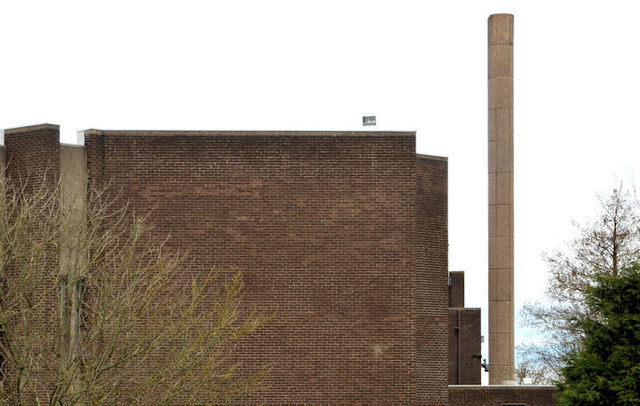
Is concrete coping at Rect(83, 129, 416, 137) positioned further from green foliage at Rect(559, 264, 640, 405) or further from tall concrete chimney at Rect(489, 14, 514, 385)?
tall concrete chimney at Rect(489, 14, 514, 385)

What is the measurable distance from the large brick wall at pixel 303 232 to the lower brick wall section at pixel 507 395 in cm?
714

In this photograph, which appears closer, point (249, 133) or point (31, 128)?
point (31, 128)

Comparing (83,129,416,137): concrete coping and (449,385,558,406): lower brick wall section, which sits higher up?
(83,129,416,137): concrete coping

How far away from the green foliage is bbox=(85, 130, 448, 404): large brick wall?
753 centimetres

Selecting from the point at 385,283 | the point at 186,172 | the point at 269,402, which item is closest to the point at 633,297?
the point at 385,283

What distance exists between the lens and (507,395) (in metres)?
35.5

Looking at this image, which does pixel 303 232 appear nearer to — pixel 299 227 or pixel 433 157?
pixel 299 227

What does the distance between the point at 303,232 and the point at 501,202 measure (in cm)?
1283

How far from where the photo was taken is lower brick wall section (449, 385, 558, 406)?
35.2 m

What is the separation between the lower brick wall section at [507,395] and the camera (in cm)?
3519

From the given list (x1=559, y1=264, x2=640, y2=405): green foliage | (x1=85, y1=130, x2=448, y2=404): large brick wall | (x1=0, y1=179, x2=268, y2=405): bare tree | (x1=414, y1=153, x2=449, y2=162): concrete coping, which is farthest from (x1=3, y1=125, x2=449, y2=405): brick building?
(x1=559, y1=264, x2=640, y2=405): green foliage

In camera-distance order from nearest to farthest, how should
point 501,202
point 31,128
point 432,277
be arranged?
point 31,128 → point 432,277 → point 501,202

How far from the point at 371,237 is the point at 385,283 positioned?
4.47ft

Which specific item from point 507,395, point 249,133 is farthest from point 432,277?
point 249,133
